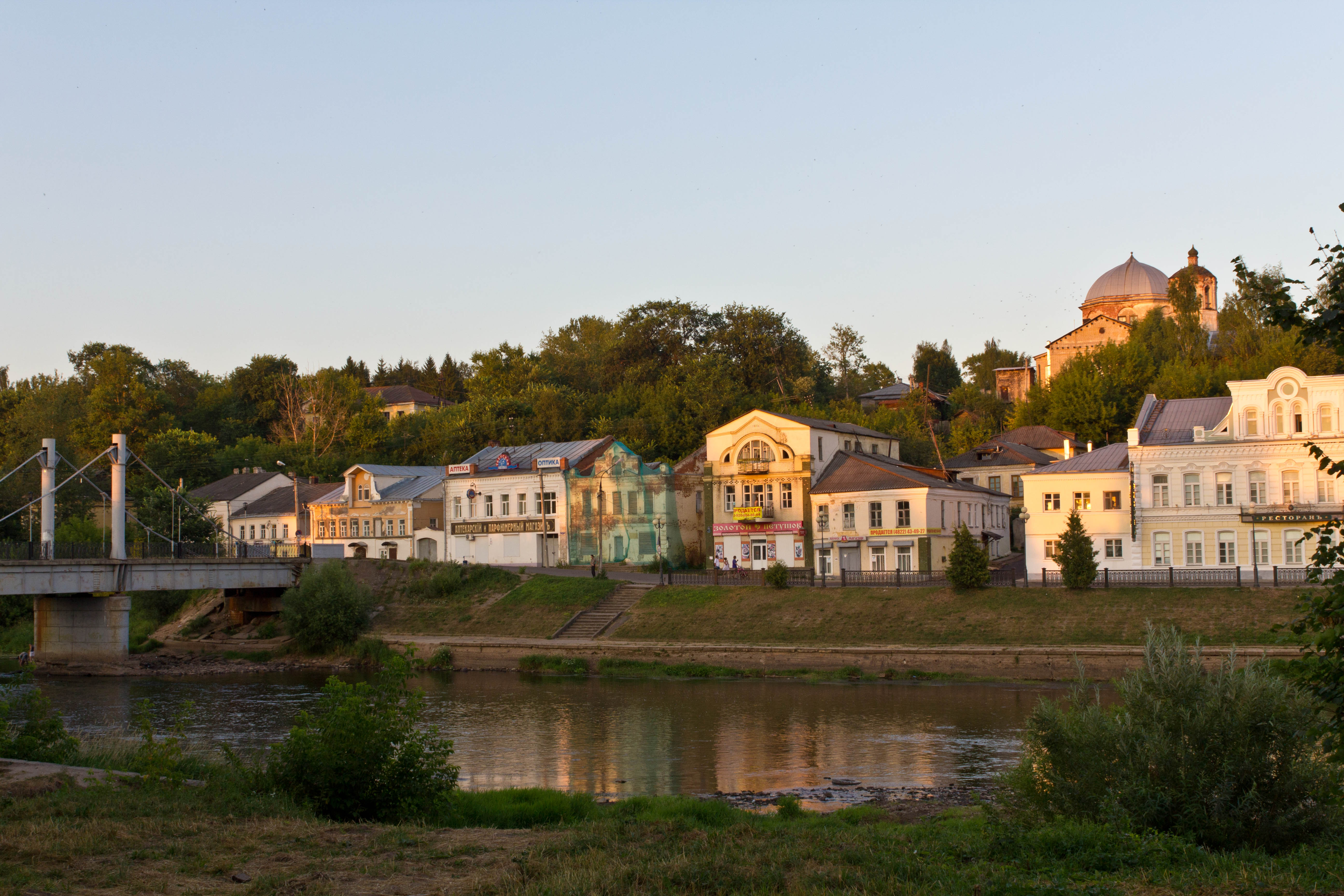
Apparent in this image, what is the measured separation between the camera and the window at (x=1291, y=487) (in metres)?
51.6

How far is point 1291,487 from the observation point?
5172cm

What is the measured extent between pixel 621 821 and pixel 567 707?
24610 millimetres

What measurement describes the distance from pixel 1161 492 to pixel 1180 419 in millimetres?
4232

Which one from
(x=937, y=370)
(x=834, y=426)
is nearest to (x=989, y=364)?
(x=937, y=370)

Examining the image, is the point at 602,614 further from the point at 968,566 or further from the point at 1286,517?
the point at 1286,517

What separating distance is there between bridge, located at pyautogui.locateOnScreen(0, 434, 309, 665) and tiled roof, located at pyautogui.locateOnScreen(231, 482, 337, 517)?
2383 cm

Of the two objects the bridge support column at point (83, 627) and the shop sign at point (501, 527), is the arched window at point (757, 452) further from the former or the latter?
the bridge support column at point (83, 627)

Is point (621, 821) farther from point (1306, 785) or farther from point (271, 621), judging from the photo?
point (271, 621)

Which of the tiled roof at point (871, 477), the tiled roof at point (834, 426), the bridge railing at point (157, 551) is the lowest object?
the bridge railing at point (157, 551)

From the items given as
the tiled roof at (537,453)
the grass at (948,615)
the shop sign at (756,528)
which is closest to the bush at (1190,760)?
the grass at (948,615)

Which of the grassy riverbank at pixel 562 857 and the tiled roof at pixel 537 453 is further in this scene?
the tiled roof at pixel 537 453

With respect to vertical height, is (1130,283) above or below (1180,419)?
above

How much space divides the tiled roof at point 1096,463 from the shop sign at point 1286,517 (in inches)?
232

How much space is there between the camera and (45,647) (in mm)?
57719
